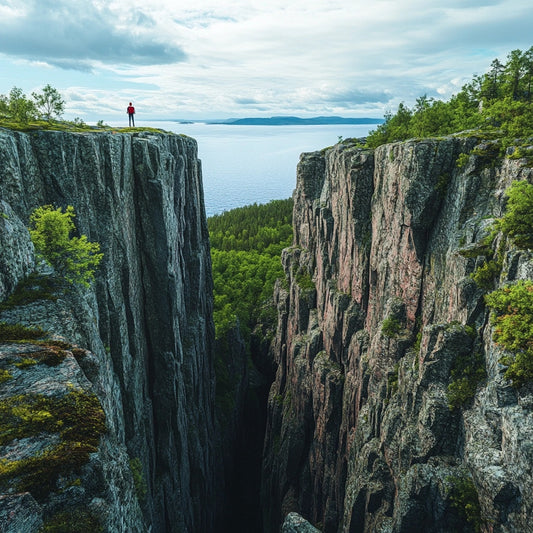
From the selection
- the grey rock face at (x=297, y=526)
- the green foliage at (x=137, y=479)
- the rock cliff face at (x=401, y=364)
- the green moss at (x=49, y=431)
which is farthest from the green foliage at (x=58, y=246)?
the rock cliff face at (x=401, y=364)

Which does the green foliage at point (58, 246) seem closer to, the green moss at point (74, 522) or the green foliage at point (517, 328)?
the green moss at point (74, 522)

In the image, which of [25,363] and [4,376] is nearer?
[4,376]

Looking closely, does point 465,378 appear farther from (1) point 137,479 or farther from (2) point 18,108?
(2) point 18,108

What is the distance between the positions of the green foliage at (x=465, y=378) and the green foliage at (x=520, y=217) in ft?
22.7

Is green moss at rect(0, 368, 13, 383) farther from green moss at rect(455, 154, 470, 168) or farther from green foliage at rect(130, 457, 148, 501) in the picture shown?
green moss at rect(455, 154, 470, 168)

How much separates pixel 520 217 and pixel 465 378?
9.56m

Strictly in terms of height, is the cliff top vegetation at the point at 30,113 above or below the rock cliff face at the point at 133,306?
above

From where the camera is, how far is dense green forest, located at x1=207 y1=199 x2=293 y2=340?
89000 millimetres

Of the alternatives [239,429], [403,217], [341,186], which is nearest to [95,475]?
[403,217]

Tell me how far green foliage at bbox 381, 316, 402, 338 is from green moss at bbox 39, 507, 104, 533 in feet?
94.1

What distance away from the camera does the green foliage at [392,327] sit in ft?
111

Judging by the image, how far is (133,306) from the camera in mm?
32781

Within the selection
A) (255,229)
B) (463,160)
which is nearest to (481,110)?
(463,160)

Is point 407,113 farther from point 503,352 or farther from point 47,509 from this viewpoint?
point 47,509
